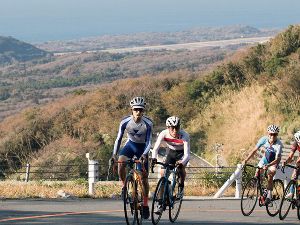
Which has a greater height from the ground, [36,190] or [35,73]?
[36,190]

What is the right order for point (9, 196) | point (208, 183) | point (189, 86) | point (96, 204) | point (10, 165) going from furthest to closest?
point (189, 86) → point (10, 165) → point (208, 183) → point (9, 196) → point (96, 204)

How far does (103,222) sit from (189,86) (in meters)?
30.7

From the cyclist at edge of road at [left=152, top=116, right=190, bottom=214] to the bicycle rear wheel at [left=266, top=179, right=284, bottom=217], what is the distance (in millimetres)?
2088

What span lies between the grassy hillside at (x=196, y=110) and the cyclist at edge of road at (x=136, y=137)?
62.6 feet

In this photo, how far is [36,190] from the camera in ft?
67.1

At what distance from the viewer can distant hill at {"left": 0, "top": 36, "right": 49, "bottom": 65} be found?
573 ft

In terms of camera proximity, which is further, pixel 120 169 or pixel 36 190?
pixel 36 190

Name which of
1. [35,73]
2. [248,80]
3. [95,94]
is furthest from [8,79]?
[248,80]

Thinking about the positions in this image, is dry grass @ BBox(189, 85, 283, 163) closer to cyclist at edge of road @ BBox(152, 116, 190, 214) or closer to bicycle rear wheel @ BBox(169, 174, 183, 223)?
bicycle rear wheel @ BBox(169, 174, 183, 223)

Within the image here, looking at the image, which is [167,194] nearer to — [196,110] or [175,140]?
[175,140]

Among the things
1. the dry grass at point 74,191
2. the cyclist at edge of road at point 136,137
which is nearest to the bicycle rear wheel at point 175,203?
the cyclist at edge of road at point 136,137

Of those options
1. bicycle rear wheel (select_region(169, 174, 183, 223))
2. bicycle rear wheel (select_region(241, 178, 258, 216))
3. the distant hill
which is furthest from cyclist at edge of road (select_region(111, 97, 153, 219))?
the distant hill

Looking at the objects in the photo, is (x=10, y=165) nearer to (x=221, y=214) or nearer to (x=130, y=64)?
(x=221, y=214)

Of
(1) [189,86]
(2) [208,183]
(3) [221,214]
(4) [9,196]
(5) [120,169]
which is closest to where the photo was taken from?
(5) [120,169]
